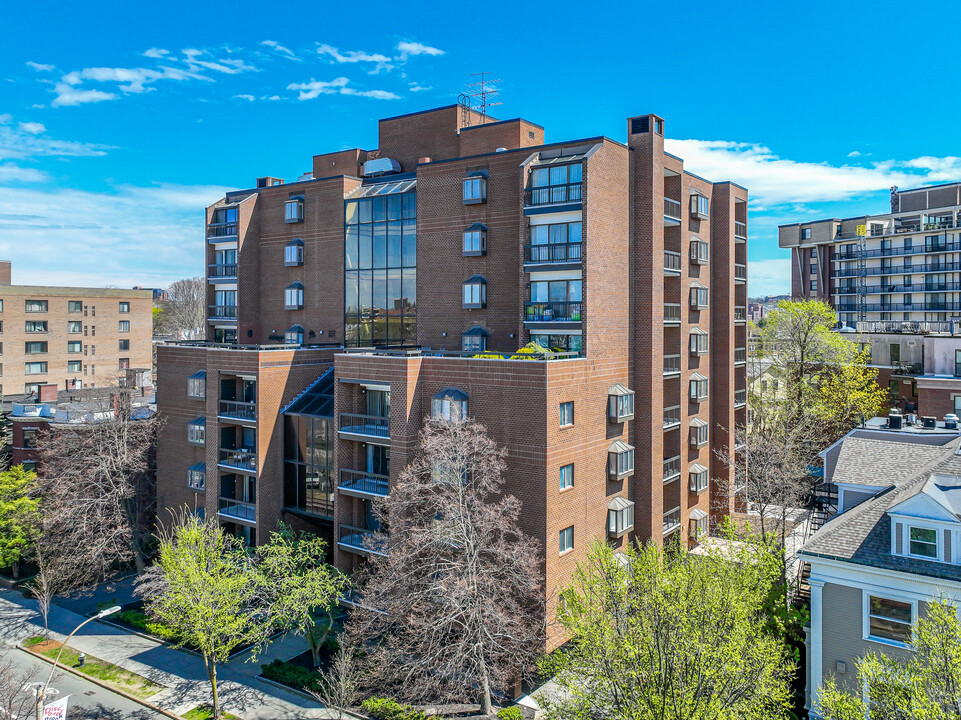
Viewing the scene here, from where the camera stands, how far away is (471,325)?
4041 cm

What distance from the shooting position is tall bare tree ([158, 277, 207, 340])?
114312 millimetres

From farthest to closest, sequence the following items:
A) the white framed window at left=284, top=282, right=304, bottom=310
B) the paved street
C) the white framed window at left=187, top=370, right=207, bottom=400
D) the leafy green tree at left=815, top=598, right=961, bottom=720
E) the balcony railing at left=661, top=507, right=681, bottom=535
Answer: the white framed window at left=284, top=282, right=304, bottom=310 → the white framed window at left=187, top=370, right=207, bottom=400 → the balcony railing at left=661, top=507, right=681, bottom=535 → the paved street → the leafy green tree at left=815, top=598, right=961, bottom=720

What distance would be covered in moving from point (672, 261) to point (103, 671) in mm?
39171

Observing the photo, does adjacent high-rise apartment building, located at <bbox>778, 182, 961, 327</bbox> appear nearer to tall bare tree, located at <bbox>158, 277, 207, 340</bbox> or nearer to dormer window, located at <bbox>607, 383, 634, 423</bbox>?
dormer window, located at <bbox>607, 383, 634, 423</bbox>

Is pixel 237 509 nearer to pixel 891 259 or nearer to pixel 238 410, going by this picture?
pixel 238 410

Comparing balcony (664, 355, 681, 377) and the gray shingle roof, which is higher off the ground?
balcony (664, 355, 681, 377)

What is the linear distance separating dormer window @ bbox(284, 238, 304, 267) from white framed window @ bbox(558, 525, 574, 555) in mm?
28004

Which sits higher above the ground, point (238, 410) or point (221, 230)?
point (221, 230)

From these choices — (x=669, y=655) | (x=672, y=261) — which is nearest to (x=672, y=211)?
(x=672, y=261)

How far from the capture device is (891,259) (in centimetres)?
8588

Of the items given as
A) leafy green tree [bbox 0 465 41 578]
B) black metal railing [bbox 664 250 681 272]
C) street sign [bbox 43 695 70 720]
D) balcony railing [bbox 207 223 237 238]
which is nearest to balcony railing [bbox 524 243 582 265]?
black metal railing [bbox 664 250 681 272]

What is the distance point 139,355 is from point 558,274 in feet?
225

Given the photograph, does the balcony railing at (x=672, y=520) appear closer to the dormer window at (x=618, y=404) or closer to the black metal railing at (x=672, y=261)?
the dormer window at (x=618, y=404)

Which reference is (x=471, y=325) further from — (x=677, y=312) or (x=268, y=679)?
(x=268, y=679)
